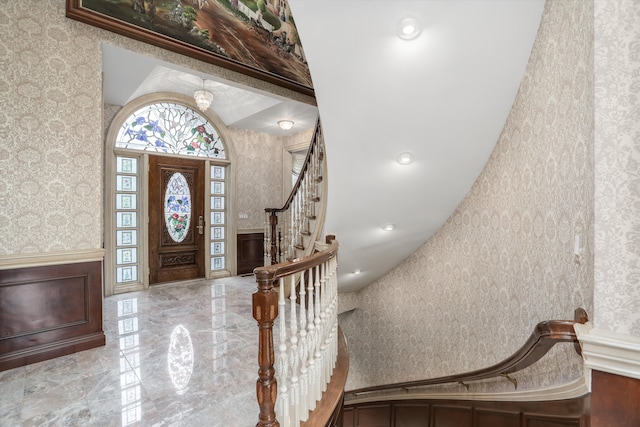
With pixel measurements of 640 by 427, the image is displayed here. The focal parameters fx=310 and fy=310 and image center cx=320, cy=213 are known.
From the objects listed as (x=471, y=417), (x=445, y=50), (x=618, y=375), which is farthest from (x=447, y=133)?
(x=471, y=417)

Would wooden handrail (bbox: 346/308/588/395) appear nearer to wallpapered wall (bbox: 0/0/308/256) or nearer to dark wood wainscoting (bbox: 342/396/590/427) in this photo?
dark wood wainscoting (bbox: 342/396/590/427)

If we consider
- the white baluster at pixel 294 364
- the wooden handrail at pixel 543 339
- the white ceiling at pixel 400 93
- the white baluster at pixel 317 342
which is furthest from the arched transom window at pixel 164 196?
the wooden handrail at pixel 543 339

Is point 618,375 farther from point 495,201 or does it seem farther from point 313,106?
point 313,106

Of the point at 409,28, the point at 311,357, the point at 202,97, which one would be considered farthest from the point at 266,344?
the point at 202,97

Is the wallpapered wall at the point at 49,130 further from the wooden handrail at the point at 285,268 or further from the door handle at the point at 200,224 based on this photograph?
the door handle at the point at 200,224

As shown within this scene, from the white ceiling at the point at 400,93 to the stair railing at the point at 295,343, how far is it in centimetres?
127

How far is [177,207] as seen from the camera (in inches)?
193

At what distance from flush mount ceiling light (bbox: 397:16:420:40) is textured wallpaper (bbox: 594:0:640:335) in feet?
3.78

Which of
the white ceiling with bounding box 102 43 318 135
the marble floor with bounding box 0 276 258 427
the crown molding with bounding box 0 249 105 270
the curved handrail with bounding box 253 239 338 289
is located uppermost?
the white ceiling with bounding box 102 43 318 135

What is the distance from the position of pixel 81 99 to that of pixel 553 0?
Result: 11.6ft

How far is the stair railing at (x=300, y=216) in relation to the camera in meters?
3.59

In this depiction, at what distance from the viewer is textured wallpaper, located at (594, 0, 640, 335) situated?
107 cm

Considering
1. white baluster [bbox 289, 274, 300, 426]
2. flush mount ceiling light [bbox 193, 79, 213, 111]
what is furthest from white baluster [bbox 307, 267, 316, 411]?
→ flush mount ceiling light [bbox 193, 79, 213, 111]

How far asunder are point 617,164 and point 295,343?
4.78 ft
